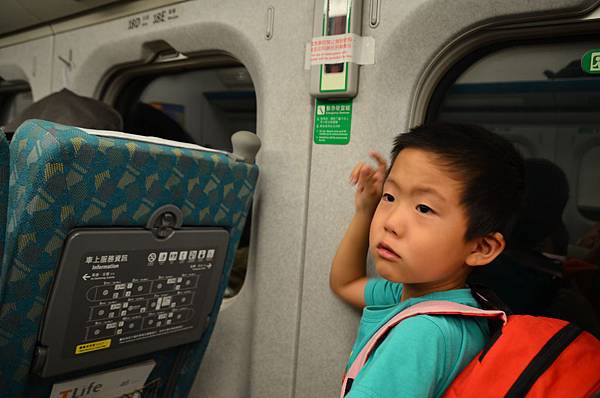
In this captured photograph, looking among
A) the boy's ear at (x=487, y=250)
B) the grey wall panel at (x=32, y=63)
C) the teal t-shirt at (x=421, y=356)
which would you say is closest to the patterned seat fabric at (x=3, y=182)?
the teal t-shirt at (x=421, y=356)

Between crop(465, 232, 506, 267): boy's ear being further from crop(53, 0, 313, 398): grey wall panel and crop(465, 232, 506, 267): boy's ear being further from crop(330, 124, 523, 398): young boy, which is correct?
crop(53, 0, 313, 398): grey wall panel

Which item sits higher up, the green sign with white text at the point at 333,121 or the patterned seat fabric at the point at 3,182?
the green sign with white text at the point at 333,121

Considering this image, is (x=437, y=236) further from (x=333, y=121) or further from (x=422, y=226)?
(x=333, y=121)

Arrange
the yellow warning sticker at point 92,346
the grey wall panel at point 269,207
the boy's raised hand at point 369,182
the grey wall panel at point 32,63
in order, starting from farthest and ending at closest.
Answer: the grey wall panel at point 32,63
the grey wall panel at point 269,207
the boy's raised hand at point 369,182
the yellow warning sticker at point 92,346

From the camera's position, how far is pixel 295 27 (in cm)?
191

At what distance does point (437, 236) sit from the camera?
113cm

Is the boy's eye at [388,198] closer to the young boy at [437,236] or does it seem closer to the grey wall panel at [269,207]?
the young boy at [437,236]

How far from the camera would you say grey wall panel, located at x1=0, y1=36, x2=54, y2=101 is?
3127 millimetres

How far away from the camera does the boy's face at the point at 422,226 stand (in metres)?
1.13

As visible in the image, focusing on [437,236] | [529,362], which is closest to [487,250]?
[437,236]

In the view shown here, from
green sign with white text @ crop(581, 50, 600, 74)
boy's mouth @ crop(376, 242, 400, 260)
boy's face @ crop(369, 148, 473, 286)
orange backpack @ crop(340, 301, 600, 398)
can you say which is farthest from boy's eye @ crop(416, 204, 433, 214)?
green sign with white text @ crop(581, 50, 600, 74)

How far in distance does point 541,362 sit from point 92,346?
1.14m

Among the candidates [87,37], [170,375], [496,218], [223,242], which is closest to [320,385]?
[170,375]

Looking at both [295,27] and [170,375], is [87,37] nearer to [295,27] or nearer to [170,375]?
[295,27]
